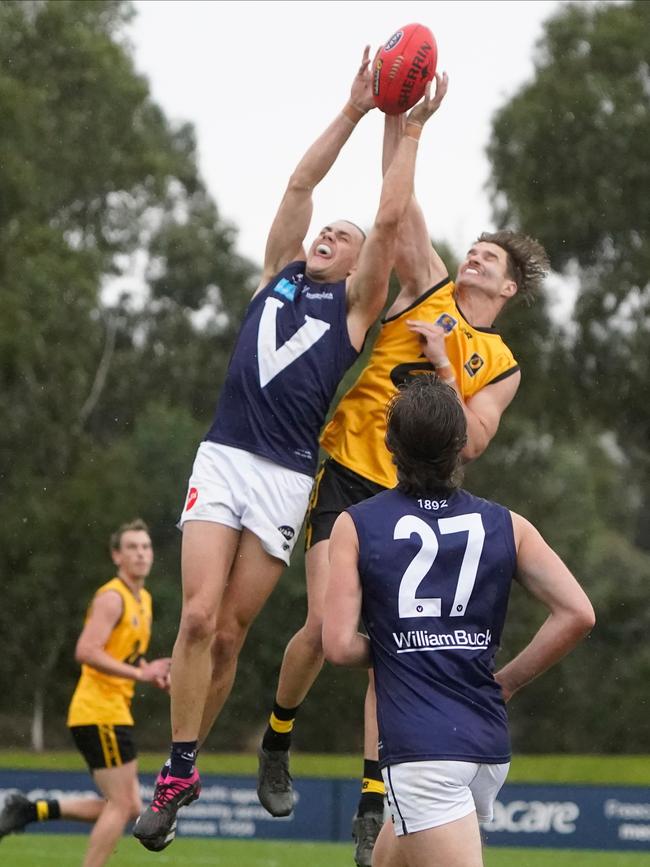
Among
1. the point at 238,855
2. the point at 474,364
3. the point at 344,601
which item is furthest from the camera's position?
the point at 238,855

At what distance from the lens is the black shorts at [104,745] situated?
11203mm

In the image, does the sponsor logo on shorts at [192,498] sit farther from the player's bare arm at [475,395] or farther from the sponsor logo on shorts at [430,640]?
the sponsor logo on shorts at [430,640]

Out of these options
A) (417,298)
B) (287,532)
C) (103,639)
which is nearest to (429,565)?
(287,532)

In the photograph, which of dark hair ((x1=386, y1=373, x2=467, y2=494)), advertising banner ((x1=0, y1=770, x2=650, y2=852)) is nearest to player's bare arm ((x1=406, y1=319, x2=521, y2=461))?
dark hair ((x1=386, y1=373, x2=467, y2=494))

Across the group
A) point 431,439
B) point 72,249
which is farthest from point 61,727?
point 431,439

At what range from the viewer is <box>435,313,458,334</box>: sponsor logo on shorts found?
7.38m

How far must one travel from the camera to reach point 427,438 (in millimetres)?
4844

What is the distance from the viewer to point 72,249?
30.5m

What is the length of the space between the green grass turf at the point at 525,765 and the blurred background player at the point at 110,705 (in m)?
14.3

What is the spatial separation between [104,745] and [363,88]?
19.5 ft

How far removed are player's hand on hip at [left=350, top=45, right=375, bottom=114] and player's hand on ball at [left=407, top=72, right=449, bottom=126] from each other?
0.94 ft

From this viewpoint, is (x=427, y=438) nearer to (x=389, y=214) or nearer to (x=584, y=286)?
(x=389, y=214)

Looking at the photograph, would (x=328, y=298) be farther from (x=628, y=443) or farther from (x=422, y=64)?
(x=628, y=443)

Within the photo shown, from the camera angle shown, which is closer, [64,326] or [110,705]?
[110,705]
